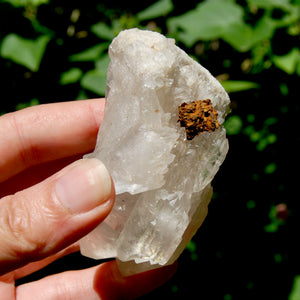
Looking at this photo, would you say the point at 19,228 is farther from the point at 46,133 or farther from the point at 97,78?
the point at 97,78

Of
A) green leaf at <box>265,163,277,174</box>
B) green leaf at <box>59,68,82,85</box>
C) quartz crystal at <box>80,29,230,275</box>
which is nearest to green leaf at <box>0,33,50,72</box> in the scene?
green leaf at <box>59,68,82,85</box>

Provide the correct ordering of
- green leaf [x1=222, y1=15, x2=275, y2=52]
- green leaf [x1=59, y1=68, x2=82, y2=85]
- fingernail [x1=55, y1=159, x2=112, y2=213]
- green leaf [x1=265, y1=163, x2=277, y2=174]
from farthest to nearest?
green leaf [x1=265, y1=163, x2=277, y2=174] → green leaf [x1=59, y1=68, x2=82, y2=85] → green leaf [x1=222, y1=15, x2=275, y2=52] → fingernail [x1=55, y1=159, x2=112, y2=213]

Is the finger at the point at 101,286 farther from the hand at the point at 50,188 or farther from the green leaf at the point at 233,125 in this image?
the green leaf at the point at 233,125

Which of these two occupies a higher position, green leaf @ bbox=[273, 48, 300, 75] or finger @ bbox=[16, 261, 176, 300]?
green leaf @ bbox=[273, 48, 300, 75]

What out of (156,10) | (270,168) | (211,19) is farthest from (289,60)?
(270,168)

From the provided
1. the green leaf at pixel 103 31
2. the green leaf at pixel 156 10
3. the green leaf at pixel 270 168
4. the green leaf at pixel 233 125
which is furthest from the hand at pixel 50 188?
the green leaf at pixel 270 168

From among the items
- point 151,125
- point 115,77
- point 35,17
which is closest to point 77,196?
point 151,125

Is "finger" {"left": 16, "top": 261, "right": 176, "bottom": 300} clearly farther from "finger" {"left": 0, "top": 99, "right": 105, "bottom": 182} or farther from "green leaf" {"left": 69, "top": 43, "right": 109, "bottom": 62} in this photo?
"green leaf" {"left": 69, "top": 43, "right": 109, "bottom": 62}

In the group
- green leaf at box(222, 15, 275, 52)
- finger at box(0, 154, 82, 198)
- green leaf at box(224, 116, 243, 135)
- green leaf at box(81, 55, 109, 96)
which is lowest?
green leaf at box(224, 116, 243, 135)
